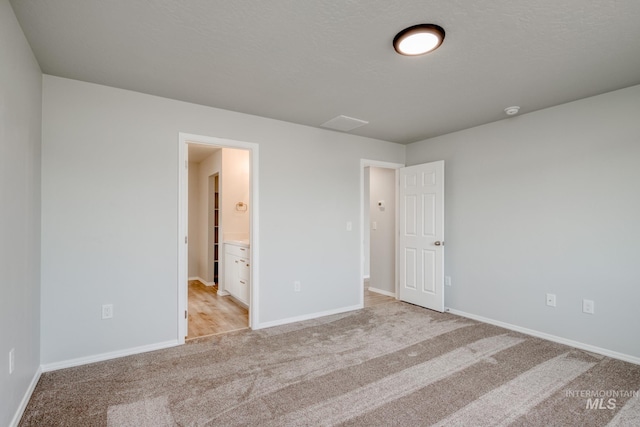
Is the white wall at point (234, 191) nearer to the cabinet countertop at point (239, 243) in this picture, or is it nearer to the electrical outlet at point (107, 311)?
the cabinet countertop at point (239, 243)

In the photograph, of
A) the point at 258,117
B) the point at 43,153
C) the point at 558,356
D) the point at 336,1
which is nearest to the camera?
the point at 336,1

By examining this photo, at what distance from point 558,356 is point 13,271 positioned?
4127mm

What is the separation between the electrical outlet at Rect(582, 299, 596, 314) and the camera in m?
2.94

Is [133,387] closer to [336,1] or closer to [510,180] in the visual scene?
[336,1]

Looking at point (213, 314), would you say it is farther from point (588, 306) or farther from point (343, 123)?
point (588, 306)

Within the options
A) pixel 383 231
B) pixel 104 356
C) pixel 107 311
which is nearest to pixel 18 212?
pixel 107 311

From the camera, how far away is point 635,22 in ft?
6.00

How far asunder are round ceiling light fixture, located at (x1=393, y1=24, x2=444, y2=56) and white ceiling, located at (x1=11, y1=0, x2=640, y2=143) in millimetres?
47

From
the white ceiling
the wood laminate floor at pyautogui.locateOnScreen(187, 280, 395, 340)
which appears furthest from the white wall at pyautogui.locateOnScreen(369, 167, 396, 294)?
the white ceiling

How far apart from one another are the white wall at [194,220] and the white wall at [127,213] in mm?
3375

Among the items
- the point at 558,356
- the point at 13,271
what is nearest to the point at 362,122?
the point at 558,356

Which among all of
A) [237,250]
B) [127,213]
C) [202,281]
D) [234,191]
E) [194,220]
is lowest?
[202,281]

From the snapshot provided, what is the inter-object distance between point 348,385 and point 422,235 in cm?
258

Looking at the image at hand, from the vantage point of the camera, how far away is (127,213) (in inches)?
111
